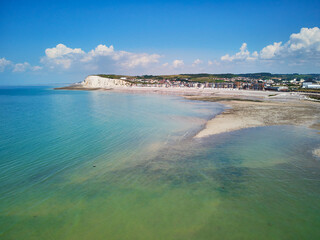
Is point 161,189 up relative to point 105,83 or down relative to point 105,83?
down

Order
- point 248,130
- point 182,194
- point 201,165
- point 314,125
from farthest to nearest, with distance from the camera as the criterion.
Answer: point 314,125 < point 248,130 < point 201,165 < point 182,194

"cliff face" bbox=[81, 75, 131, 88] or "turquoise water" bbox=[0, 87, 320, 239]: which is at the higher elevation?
"cliff face" bbox=[81, 75, 131, 88]

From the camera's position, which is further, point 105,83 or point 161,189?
point 105,83

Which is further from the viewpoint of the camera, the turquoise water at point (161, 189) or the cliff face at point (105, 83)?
the cliff face at point (105, 83)

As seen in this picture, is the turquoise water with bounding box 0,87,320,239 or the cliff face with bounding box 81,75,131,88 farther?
the cliff face with bounding box 81,75,131,88

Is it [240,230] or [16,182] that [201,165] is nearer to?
[240,230]

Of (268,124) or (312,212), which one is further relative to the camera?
(268,124)

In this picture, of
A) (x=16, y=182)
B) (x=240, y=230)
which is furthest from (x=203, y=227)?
(x=16, y=182)

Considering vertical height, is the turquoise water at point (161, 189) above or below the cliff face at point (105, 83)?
below
